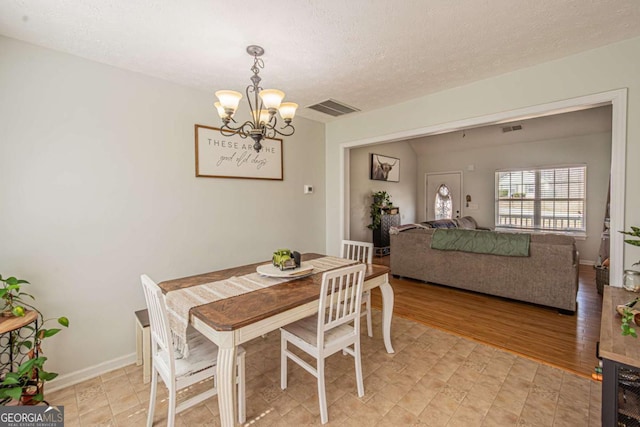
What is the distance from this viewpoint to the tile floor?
5.64ft

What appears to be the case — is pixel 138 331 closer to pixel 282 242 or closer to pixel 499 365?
pixel 282 242

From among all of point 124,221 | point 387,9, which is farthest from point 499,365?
point 124,221

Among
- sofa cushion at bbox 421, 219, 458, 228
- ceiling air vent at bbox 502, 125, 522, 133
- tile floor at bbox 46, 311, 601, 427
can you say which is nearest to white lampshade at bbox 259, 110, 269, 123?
tile floor at bbox 46, 311, 601, 427

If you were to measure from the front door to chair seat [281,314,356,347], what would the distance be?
20.2ft

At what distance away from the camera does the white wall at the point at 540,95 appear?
2.09 m

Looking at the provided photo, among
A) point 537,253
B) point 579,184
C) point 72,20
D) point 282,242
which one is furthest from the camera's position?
point 579,184

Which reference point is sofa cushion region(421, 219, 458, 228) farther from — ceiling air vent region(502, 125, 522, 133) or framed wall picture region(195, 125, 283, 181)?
framed wall picture region(195, 125, 283, 181)

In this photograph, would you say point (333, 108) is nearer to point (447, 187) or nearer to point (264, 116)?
point (264, 116)

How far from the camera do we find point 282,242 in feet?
11.8

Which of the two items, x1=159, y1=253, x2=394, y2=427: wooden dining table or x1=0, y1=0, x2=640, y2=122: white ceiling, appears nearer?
x1=159, y1=253, x2=394, y2=427: wooden dining table

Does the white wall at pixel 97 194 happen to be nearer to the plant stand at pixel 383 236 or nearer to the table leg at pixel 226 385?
the table leg at pixel 226 385

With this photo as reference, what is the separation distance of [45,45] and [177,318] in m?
2.17

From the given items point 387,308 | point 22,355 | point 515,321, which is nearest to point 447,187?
point 515,321

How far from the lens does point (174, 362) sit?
1503 millimetres
